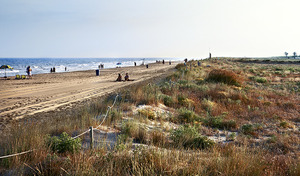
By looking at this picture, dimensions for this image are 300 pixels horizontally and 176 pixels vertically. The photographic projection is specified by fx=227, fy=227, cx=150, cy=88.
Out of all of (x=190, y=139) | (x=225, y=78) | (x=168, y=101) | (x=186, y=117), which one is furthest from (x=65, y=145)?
(x=225, y=78)

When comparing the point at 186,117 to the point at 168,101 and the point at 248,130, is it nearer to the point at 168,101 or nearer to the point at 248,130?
the point at 248,130

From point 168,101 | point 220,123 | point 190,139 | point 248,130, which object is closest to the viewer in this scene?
point 190,139

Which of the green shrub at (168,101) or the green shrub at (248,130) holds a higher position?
the green shrub at (168,101)

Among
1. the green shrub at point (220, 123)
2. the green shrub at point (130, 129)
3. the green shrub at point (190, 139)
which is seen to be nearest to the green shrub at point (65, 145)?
the green shrub at point (130, 129)

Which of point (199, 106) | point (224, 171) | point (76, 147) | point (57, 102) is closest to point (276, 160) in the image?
point (224, 171)

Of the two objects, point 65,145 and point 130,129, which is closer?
point 65,145

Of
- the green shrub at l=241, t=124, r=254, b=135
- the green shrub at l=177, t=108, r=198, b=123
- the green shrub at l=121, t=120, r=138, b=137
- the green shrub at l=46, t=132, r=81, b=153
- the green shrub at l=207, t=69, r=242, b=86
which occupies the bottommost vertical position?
the green shrub at l=241, t=124, r=254, b=135

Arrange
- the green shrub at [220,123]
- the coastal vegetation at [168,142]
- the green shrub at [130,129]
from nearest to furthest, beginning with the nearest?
1. the coastal vegetation at [168,142]
2. the green shrub at [130,129]
3. the green shrub at [220,123]

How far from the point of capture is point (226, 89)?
14898 millimetres

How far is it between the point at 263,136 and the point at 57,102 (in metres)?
11.3

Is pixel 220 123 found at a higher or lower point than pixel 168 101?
lower

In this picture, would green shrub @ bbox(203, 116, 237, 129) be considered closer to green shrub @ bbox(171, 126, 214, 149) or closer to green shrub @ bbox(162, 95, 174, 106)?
green shrub @ bbox(171, 126, 214, 149)

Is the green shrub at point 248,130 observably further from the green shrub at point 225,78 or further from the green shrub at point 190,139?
the green shrub at point 225,78

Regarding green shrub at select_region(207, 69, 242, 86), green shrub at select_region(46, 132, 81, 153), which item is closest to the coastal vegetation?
green shrub at select_region(46, 132, 81, 153)
